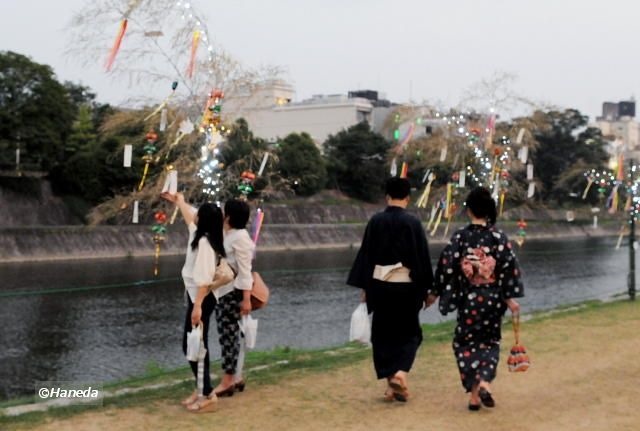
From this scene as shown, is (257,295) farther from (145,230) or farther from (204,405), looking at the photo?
(145,230)

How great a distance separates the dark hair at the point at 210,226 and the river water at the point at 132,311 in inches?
105

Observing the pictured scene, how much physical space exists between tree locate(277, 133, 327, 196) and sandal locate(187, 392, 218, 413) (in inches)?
1477

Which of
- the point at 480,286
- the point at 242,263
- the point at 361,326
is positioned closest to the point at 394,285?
the point at 361,326

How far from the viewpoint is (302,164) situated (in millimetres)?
44656

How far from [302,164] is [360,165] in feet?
Result: 22.0

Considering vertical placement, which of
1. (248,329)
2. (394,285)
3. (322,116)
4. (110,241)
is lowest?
(110,241)

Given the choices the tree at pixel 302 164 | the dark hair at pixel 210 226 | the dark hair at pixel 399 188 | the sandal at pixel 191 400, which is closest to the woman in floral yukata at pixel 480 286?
the dark hair at pixel 399 188

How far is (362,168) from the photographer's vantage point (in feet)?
164

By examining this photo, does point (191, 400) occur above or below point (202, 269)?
below

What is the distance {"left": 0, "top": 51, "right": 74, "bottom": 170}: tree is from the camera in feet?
107

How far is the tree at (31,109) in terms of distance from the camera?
107 feet

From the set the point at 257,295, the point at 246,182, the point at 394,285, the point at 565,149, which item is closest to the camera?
the point at 394,285

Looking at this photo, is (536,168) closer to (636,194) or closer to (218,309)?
(636,194)

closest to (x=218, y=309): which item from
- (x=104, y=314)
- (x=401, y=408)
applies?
(x=401, y=408)
